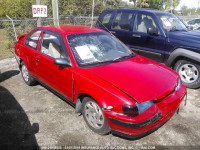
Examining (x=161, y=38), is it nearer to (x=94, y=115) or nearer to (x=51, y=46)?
(x=51, y=46)

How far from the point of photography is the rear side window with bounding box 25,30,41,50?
12.9ft

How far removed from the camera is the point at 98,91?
2.50 m

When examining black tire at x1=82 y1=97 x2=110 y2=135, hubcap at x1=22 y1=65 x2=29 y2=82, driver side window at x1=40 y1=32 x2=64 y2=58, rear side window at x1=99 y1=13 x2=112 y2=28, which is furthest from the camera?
rear side window at x1=99 y1=13 x2=112 y2=28

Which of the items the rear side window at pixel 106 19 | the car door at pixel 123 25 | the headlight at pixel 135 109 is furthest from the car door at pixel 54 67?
the rear side window at pixel 106 19

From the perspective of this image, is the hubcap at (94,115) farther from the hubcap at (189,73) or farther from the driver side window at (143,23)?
the driver side window at (143,23)

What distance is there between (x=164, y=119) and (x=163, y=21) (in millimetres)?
3399

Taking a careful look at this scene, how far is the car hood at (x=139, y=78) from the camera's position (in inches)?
95.3

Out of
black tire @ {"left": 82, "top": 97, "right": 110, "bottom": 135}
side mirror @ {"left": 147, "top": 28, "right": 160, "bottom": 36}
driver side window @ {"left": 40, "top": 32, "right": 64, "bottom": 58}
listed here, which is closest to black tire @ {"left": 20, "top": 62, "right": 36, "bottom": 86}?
driver side window @ {"left": 40, "top": 32, "right": 64, "bottom": 58}

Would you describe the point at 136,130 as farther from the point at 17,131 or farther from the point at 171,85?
the point at 17,131

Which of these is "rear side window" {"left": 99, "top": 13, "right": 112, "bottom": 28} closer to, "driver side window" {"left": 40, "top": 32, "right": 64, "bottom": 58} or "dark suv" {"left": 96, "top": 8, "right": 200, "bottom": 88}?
"dark suv" {"left": 96, "top": 8, "right": 200, "bottom": 88}

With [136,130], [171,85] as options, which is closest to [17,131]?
[136,130]

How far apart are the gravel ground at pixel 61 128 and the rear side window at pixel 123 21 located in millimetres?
2839

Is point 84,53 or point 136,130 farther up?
point 84,53

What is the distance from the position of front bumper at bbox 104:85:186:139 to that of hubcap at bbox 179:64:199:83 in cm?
230
